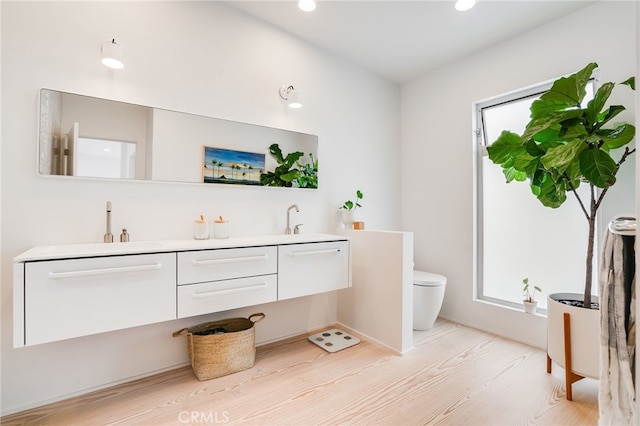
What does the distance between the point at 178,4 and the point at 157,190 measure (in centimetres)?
130

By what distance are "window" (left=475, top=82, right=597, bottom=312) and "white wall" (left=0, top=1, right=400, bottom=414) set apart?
1.31 meters

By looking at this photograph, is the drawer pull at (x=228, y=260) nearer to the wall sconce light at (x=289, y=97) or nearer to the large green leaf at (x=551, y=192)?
the wall sconce light at (x=289, y=97)

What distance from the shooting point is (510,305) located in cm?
259

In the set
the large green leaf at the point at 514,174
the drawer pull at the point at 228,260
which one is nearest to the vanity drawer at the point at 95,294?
the drawer pull at the point at 228,260

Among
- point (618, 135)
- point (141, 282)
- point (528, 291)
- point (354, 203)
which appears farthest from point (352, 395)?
point (618, 135)

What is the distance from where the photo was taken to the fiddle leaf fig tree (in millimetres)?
1579

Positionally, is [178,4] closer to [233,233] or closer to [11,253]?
[233,233]

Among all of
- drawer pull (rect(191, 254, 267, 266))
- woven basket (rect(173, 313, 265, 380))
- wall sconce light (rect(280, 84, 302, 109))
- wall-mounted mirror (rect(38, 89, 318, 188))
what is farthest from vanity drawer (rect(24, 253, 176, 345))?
wall sconce light (rect(280, 84, 302, 109))

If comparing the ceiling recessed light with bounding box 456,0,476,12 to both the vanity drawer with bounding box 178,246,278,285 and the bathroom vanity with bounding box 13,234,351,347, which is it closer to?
the bathroom vanity with bounding box 13,234,351,347

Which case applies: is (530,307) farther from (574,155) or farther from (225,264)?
(225,264)

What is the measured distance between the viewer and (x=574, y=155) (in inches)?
61.4

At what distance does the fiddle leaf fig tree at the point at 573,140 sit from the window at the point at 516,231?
0.56 m

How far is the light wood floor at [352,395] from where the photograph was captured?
152 centimetres

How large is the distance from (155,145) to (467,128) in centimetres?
269
